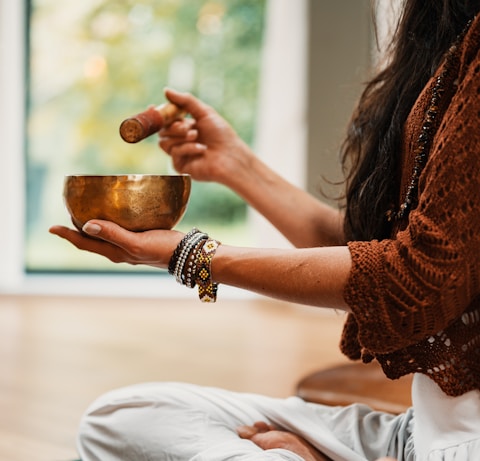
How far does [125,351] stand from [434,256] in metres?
2.33

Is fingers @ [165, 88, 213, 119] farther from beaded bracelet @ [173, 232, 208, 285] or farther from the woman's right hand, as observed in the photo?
beaded bracelet @ [173, 232, 208, 285]

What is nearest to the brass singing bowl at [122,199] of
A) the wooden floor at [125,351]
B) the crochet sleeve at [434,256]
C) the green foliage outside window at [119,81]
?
the crochet sleeve at [434,256]

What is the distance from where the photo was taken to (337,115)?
4.19 metres

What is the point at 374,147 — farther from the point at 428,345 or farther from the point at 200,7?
the point at 200,7

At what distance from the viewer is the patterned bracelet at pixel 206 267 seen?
119 centimetres

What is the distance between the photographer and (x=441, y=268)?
1.05 metres

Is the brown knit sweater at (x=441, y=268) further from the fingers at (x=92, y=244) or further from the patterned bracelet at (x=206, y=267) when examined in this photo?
the fingers at (x=92, y=244)

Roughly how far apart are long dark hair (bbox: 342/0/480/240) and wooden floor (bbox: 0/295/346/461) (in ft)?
3.36

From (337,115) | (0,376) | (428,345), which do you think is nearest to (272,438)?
(428,345)

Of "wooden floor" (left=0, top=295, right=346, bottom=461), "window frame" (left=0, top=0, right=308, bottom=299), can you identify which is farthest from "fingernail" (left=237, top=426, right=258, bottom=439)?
"window frame" (left=0, top=0, right=308, bottom=299)

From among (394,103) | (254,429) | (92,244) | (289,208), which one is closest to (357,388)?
(289,208)

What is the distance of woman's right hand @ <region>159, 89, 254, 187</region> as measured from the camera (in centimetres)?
168

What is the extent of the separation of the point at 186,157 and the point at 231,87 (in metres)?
3.35

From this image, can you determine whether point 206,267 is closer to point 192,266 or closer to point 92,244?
point 192,266
